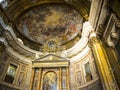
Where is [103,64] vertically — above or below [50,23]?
below

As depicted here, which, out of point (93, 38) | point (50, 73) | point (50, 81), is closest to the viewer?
point (93, 38)

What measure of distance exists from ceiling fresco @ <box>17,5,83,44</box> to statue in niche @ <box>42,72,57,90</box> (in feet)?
18.7

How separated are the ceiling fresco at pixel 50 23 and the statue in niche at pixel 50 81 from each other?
5704 millimetres

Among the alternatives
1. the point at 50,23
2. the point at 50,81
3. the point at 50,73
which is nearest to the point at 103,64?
the point at 50,81

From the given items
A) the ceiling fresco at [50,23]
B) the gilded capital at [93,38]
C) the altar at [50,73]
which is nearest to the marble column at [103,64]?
the gilded capital at [93,38]

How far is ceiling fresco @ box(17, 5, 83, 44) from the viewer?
16.0m

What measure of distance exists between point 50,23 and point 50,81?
27.8ft

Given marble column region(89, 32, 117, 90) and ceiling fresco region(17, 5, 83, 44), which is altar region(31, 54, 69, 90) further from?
marble column region(89, 32, 117, 90)

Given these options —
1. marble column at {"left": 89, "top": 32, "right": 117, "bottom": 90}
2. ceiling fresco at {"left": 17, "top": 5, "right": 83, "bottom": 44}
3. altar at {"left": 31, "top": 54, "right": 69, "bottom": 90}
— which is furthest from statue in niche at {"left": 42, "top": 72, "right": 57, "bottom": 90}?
ceiling fresco at {"left": 17, "top": 5, "right": 83, "bottom": 44}

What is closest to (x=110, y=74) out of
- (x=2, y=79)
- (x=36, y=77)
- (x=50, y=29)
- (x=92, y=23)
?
(x=92, y=23)

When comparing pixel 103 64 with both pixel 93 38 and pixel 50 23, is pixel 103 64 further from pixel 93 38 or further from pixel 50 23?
pixel 50 23

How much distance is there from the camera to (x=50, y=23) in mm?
17328

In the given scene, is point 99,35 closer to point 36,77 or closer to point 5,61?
point 36,77

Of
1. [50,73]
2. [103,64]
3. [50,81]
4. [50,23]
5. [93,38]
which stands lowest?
[50,81]
